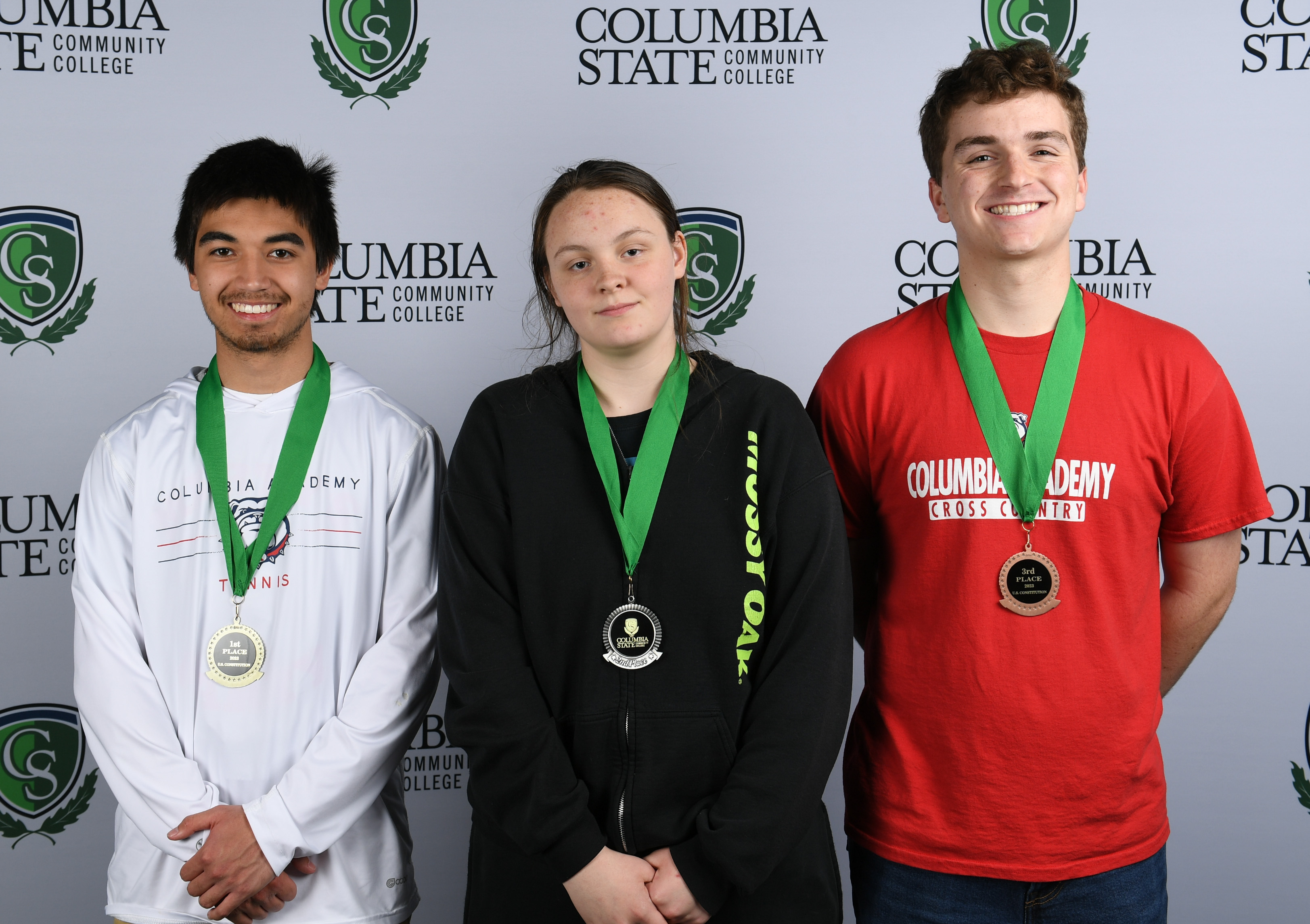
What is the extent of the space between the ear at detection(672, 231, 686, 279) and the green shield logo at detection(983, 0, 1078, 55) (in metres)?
1.52

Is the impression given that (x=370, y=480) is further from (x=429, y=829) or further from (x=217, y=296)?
(x=429, y=829)

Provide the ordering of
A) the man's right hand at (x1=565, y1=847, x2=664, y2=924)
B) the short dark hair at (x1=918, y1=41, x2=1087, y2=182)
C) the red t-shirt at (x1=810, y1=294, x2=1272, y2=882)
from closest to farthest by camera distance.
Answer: the man's right hand at (x1=565, y1=847, x2=664, y2=924)
the red t-shirt at (x1=810, y1=294, x2=1272, y2=882)
the short dark hair at (x1=918, y1=41, x2=1087, y2=182)

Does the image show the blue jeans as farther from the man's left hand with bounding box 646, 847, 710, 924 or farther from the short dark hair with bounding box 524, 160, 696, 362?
the short dark hair with bounding box 524, 160, 696, 362

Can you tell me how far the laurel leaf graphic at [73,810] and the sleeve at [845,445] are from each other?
92.8 inches

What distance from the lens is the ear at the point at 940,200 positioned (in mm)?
1807

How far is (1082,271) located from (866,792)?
178 cm

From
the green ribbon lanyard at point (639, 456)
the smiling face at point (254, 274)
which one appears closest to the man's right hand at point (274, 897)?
the green ribbon lanyard at point (639, 456)

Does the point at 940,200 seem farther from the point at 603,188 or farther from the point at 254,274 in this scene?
the point at 254,274

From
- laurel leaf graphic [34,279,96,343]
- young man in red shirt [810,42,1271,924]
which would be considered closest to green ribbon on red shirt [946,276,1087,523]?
young man in red shirt [810,42,1271,924]

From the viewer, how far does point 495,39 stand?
9.00ft

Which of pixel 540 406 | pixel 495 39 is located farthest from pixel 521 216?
pixel 540 406

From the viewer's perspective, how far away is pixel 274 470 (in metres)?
1.86

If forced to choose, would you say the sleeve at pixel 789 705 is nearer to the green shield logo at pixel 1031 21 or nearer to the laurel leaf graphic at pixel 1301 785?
the green shield logo at pixel 1031 21

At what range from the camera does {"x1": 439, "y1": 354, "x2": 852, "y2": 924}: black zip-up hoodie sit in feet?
4.96
